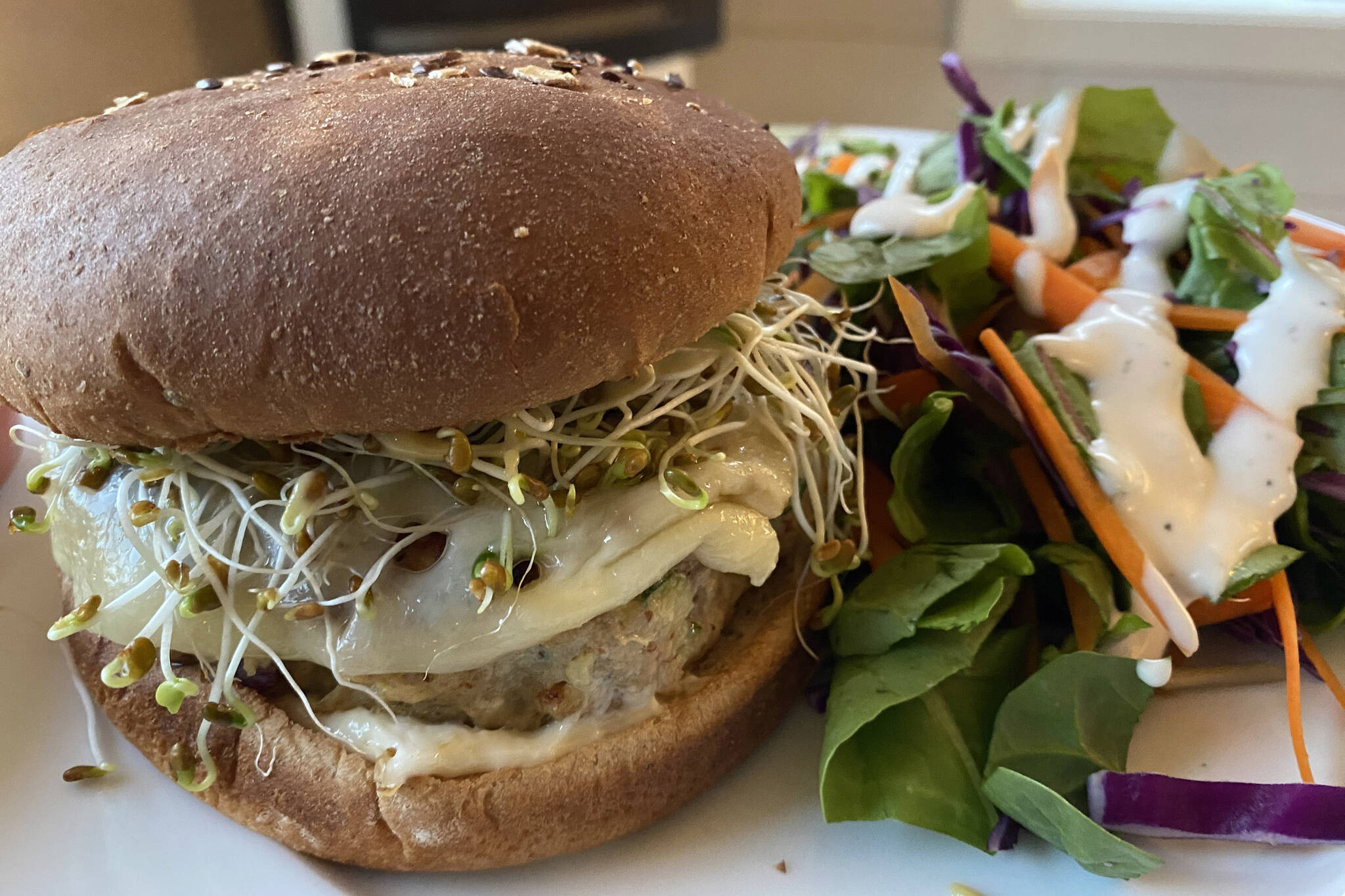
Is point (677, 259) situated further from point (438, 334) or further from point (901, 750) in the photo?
point (901, 750)

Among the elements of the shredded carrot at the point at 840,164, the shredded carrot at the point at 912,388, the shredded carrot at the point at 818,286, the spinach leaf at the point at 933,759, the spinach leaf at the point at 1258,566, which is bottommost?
the spinach leaf at the point at 933,759

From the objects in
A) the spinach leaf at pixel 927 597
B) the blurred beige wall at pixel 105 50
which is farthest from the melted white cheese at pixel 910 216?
the blurred beige wall at pixel 105 50

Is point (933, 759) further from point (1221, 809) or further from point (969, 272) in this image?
point (969, 272)

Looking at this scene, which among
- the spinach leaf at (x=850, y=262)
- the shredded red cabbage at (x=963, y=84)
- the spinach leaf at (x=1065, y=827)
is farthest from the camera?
the shredded red cabbage at (x=963, y=84)

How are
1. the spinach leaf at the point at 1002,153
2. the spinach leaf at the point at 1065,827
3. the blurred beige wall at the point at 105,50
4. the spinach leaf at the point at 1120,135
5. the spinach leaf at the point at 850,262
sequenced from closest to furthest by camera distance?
the spinach leaf at the point at 1065,827 < the spinach leaf at the point at 850,262 < the spinach leaf at the point at 1002,153 < the spinach leaf at the point at 1120,135 < the blurred beige wall at the point at 105,50

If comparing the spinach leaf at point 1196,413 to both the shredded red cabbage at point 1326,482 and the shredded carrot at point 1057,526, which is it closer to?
the shredded red cabbage at point 1326,482

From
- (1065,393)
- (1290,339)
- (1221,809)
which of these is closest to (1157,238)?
(1290,339)

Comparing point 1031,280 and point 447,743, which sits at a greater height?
point 1031,280
